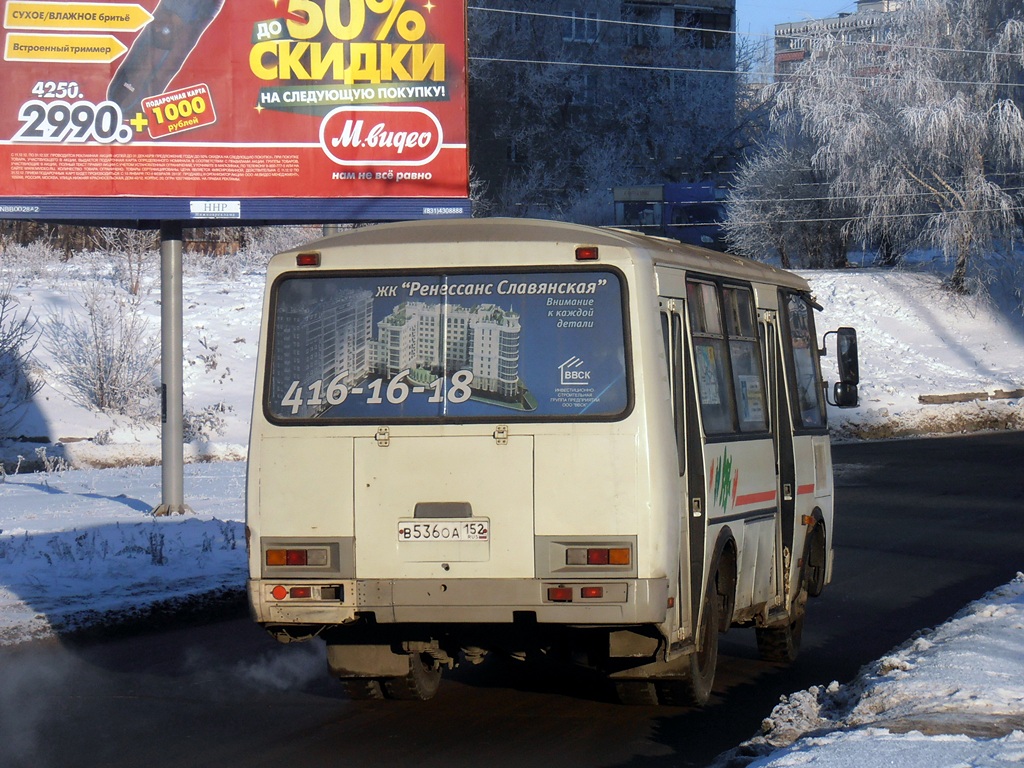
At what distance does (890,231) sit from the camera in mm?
42688

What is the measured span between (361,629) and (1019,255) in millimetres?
39211

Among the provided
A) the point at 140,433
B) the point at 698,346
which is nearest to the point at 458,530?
the point at 698,346

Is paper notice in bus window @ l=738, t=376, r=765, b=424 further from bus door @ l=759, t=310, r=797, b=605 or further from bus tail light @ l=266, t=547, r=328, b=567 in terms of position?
bus tail light @ l=266, t=547, r=328, b=567

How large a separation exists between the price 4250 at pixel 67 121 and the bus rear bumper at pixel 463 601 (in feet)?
31.1

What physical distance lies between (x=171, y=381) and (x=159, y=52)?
3541 mm

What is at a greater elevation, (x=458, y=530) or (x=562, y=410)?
(x=562, y=410)

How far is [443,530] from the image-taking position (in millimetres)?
6828

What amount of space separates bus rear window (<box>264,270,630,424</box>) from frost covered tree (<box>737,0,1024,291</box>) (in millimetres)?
35518

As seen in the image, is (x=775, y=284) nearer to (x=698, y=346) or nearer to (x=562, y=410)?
(x=698, y=346)

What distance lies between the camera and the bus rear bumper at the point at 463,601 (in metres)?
6.61

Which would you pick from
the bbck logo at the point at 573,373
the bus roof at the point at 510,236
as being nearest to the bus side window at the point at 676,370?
the bus roof at the point at 510,236

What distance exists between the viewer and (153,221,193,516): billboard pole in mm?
15117

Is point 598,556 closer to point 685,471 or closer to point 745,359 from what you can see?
point 685,471

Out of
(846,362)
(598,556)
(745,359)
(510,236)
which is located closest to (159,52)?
(846,362)
